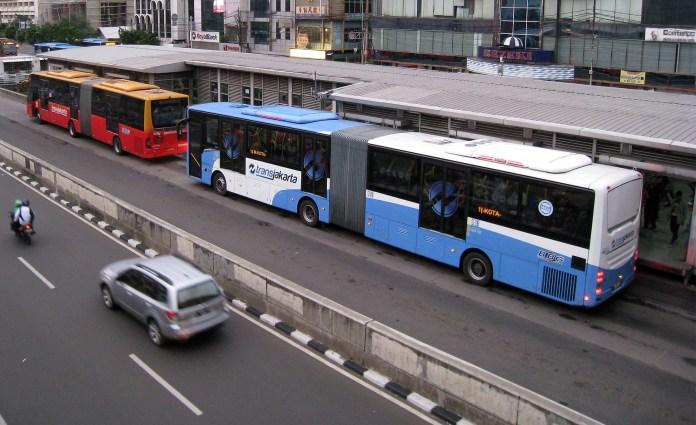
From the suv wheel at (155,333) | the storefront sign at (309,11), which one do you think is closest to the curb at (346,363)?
the suv wheel at (155,333)

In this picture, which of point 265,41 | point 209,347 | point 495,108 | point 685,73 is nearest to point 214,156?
point 495,108

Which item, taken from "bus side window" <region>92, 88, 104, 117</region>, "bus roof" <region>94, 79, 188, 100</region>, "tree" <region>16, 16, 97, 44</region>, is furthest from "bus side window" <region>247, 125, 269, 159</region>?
"tree" <region>16, 16, 97, 44</region>

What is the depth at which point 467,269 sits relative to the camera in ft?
52.3

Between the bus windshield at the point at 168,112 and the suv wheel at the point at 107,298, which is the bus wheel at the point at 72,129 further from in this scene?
the suv wheel at the point at 107,298

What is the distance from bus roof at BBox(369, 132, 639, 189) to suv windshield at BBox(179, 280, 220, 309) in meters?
6.48

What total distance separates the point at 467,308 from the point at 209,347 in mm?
5408

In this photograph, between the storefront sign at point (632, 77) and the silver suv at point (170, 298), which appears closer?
the silver suv at point (170, 298)

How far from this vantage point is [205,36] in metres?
80.6

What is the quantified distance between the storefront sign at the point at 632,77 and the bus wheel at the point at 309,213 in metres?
31.5

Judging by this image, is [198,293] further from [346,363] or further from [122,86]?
[122,86]

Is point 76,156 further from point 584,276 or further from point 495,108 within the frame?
point 584,276

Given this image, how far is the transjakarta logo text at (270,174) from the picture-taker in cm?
2042

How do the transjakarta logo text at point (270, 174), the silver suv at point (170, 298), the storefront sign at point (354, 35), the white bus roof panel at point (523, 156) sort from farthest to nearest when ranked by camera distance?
1. the storefront sign at point (354, 35)
2. the transjakarta logo text at point (270, 174)
3. the white bus roof panel at point (523, 156)
4. the silver suv at point (170, 298)

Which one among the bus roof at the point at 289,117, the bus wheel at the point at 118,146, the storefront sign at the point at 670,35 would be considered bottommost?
A: the bus wheel at the point at 118,146
